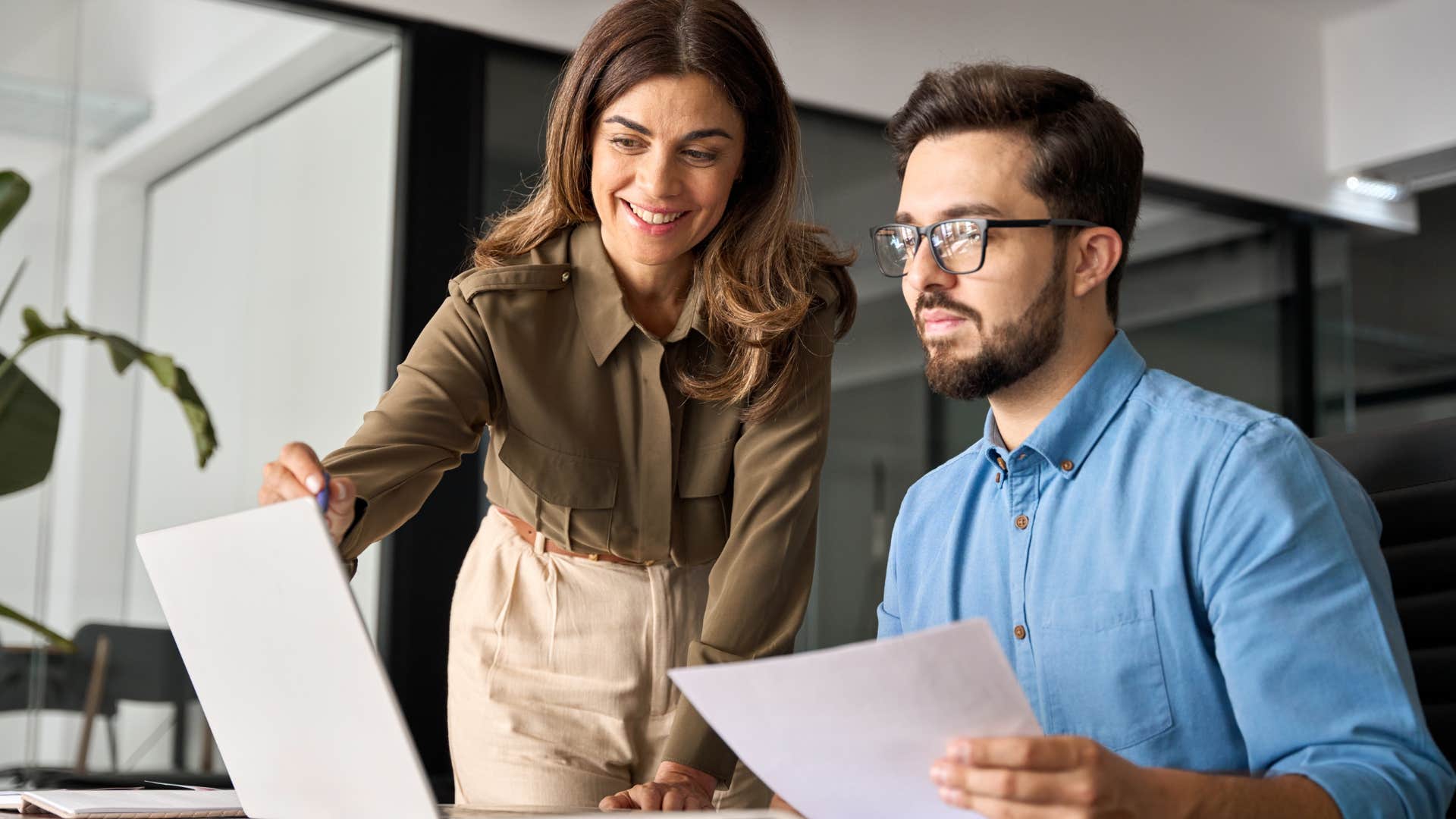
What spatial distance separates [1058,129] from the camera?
1.29m

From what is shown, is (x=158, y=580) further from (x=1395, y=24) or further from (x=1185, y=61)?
(x=1395, y=24)

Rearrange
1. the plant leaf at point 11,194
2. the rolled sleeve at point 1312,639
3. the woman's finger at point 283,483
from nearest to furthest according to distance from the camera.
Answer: the rolled sleeve at point 1312,639
the woman's finger at point 283,483
the plant leaf at point 11,194

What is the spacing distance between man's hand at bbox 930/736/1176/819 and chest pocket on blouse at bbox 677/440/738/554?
87cm

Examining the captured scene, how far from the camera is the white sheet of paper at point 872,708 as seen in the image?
→ 73 cm

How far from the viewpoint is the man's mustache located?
1272mm

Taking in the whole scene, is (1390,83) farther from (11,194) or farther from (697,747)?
(697,747)

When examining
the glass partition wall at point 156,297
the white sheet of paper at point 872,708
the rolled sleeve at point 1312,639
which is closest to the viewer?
the white sheet of paper at point 872,708

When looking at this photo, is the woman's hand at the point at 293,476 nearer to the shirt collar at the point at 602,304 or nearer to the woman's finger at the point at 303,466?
the woman's finger at the point at 303,466

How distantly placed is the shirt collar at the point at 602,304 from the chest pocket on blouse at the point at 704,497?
14cm

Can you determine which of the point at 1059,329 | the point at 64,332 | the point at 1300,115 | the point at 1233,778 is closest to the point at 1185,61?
the point at 1300,115

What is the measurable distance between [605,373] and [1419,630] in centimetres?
88

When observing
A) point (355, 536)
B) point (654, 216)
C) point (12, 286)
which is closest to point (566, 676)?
point (355, 536)

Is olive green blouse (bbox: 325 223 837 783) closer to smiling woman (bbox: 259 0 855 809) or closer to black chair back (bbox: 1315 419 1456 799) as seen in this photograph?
smiling woman (bbox: 259 0 855 809)

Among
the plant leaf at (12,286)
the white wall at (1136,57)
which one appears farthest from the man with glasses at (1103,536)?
the white wall at (1136,57)
